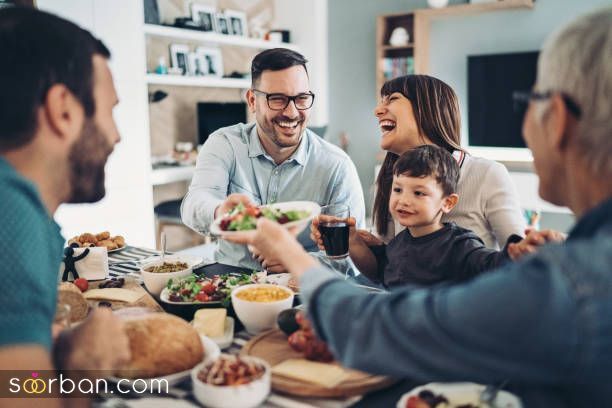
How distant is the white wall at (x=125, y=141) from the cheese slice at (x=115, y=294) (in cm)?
245

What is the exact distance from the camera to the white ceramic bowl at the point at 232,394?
106 centimetres

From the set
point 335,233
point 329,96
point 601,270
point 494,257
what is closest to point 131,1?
point 329,96

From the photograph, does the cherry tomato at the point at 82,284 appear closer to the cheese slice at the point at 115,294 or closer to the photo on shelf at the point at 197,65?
the cheese slice at the point at 115,294

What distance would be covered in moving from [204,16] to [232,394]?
491cm

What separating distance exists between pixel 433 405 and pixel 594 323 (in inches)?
15.6

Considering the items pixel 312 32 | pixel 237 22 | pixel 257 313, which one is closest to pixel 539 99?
pixel 257 313

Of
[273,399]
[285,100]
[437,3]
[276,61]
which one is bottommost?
[273,399]

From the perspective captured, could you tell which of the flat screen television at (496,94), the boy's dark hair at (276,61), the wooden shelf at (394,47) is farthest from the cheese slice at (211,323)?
the wooden shelf at (394,47)

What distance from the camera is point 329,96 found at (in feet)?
21.4

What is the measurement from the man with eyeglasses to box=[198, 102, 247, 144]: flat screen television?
9.11 ft

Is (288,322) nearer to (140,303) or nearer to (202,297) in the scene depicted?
(202,297)

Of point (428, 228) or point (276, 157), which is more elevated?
point (276, 157)

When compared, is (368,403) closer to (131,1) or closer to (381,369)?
(381,369)

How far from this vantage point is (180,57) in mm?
5188
